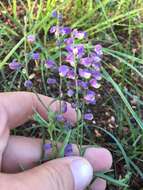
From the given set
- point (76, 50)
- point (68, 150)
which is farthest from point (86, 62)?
point (68, 150)

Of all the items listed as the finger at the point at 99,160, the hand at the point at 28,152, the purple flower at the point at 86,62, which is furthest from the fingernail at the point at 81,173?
the purple flower at the point at 86,62

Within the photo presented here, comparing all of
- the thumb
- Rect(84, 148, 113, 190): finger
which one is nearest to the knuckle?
the thumb

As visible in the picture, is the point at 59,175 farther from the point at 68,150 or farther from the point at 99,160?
the point at 99,160

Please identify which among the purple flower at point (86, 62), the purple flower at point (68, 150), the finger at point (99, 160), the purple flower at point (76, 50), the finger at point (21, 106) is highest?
the purple flower at point (76, 50)

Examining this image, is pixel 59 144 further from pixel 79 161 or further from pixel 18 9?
pixel 18 9

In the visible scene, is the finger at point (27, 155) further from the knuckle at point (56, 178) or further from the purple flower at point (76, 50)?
the purple flower at point (76, 50)

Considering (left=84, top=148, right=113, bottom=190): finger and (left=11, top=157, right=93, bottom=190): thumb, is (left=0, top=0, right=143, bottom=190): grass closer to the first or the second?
(left=84, top=148, right=113, bottom=190): finger
